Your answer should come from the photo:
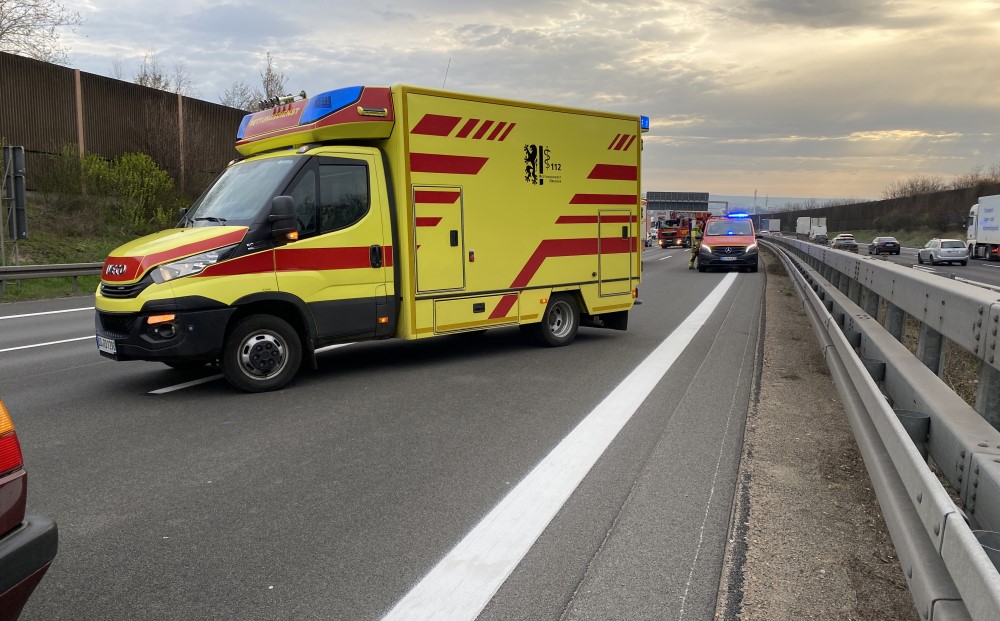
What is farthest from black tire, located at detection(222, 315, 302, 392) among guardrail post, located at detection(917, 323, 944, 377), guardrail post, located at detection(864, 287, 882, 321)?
guardrail post, located at detection(864, 287, 882, 321)

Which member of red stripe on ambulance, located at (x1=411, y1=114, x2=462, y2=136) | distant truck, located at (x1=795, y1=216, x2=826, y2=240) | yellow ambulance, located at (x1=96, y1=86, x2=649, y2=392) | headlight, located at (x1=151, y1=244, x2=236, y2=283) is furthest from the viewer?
distant truck, located at (x1=795, y1=216, x2=826, y2=240)

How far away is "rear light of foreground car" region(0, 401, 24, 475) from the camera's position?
A: 239cm

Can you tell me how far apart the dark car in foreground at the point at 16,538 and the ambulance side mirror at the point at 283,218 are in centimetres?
458

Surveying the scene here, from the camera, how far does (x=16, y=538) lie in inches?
92.1

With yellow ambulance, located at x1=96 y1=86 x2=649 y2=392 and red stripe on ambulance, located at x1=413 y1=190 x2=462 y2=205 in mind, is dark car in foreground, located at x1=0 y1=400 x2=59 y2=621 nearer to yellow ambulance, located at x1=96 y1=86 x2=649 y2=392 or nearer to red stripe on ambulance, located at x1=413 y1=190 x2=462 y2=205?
yellow ambulance, located at x1=96 y1=86 x2=649 y2=392

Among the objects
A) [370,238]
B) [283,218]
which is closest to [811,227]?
[370,238]

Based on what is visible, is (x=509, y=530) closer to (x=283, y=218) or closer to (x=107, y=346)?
(x=283, y=218)

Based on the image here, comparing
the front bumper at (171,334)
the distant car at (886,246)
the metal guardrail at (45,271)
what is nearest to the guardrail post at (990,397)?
the front bumper at (171,334)

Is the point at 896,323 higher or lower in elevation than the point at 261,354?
higher

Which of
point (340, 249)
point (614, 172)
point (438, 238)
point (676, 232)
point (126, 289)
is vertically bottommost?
point (126, 289)

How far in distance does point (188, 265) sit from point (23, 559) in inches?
184

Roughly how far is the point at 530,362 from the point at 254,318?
320 cm

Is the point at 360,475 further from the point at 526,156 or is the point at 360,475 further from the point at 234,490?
the point at 526,156

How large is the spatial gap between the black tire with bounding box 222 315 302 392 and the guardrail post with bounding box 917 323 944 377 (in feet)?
17.3
